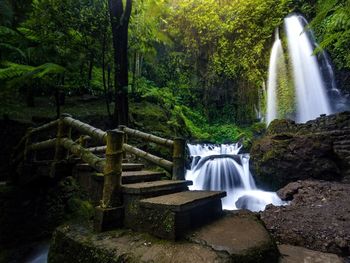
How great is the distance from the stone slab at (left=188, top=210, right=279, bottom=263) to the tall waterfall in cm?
1531

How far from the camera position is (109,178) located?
3371 millimetres

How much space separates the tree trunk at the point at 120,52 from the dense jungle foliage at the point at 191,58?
1.62 feet

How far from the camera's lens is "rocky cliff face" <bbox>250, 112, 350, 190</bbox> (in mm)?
8953

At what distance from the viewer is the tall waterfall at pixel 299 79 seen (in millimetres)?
16688

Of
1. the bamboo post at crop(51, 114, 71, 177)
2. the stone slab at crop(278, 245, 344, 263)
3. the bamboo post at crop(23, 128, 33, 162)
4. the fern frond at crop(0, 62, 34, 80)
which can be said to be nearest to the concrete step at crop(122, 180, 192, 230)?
the stone slab at crop(278, 245, 344, 263)

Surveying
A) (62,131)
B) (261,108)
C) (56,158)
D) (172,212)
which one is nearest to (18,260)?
(56,158)

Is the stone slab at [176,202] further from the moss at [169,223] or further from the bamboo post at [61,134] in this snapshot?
the bamboo post at [61,134]

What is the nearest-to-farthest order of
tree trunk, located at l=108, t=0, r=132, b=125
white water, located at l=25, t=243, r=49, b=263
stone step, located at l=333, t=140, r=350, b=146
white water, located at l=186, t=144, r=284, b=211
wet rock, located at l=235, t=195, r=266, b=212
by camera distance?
white water, located at l=25, t=243, r=49, b=263 → tree trunk, located at l=108, t=0, r=132, b=125 → wet rock, located at l=235, t=195, r=266, b=212 → stone step, located at l=333, t=140, r=350, b=146 → white water, located at l=186, t=144, r=284, b=211

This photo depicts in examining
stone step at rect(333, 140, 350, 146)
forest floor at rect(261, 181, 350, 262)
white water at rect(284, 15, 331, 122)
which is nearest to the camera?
forest floor at rect(261, 181, 350, 262)

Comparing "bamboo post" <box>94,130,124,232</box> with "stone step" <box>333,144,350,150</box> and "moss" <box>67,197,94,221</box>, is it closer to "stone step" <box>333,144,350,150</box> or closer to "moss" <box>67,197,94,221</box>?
"moss" <box>67,197,94,221</box>

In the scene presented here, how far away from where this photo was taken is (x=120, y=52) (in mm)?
7984

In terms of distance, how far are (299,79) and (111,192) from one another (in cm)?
1758

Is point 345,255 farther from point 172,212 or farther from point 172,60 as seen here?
point 172,60

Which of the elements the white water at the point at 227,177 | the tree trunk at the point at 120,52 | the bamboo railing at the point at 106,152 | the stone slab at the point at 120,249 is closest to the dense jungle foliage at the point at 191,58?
the tree trunk at the point at 120,52
